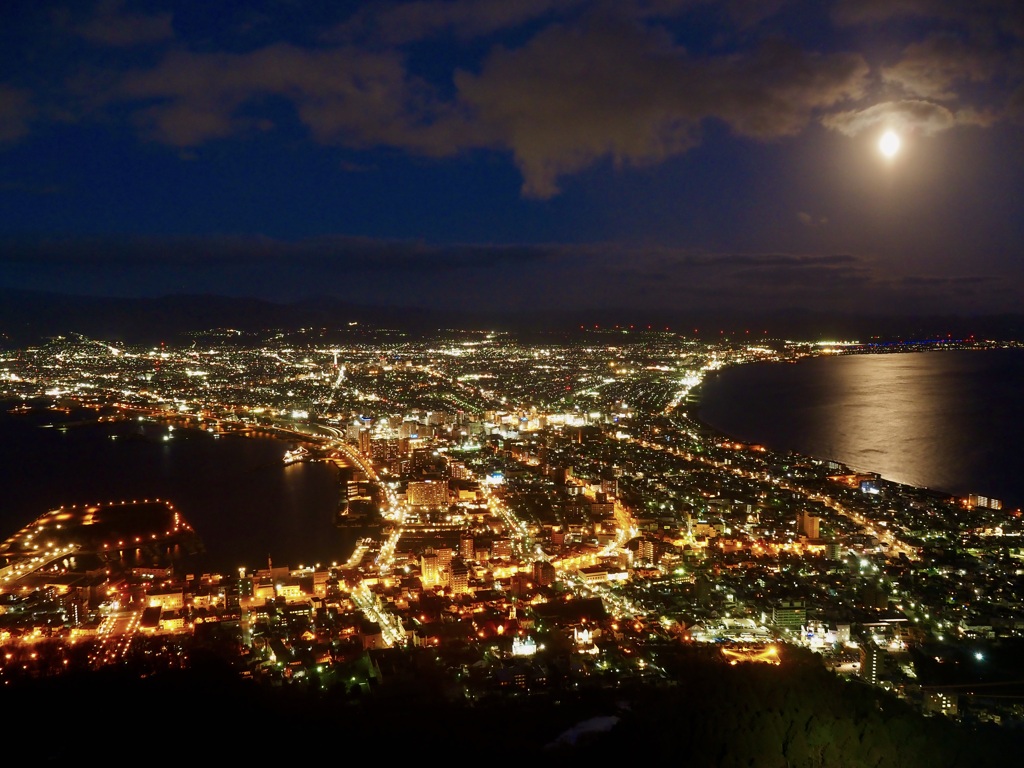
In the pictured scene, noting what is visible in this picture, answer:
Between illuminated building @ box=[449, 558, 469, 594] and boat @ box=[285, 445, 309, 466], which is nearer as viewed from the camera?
illuminated building @ box=[449, 558, 469, 594]

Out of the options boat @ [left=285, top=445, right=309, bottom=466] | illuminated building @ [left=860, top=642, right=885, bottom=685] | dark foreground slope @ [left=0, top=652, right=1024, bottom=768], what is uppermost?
dark foreground slope @ [left=0, top=652, right=1024, bottom=768]

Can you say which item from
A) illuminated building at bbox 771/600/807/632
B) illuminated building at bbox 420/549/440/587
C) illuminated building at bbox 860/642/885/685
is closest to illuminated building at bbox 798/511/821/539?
illuminated building at bbox 771/600/807/632

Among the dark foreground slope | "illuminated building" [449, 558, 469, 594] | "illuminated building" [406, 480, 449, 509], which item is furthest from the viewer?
"illuminated building" [406, 480, 449, 509]

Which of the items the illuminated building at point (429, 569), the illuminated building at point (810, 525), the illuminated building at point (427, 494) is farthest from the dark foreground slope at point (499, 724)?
the illuminated building at point (427, 494)

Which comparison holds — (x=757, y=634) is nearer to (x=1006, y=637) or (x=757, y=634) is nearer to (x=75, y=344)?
(x=1006, y=637)

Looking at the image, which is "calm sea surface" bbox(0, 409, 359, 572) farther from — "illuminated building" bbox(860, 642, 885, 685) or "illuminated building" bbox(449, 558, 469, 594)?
"illuminated building" bbox(860, 642, 885, 685)

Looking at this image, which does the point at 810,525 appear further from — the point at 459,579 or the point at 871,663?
the point at 459,579

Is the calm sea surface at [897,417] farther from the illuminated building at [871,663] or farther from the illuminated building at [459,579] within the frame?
the illuminated building at [459,579]
